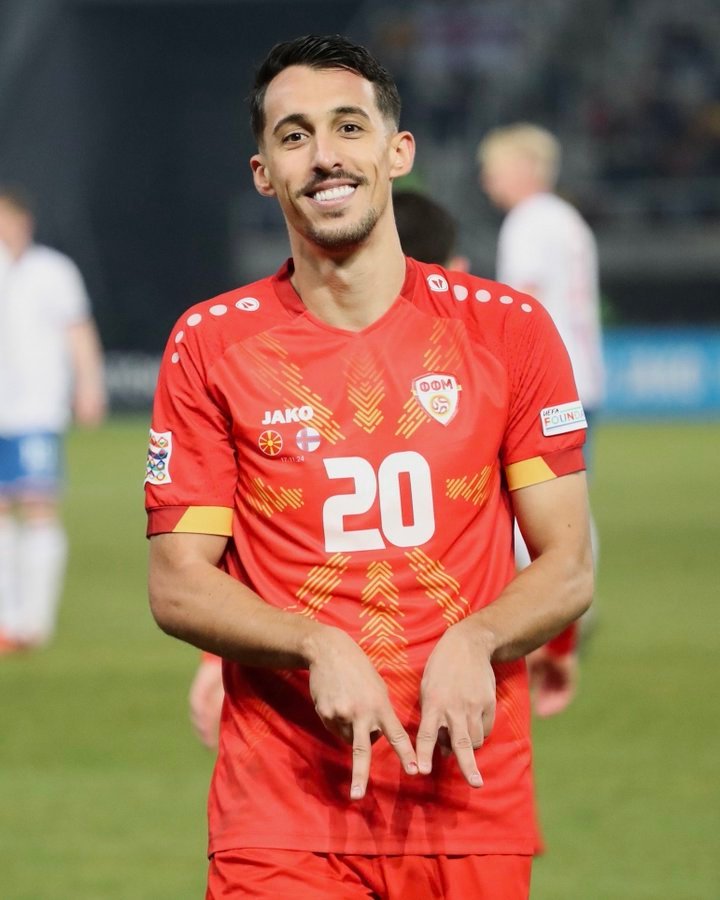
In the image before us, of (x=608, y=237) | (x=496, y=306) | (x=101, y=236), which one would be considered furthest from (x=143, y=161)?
(x=496, y=306)

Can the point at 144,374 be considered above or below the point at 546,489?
above

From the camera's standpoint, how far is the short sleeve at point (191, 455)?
2859 mm

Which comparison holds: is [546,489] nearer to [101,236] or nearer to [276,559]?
[276,559]

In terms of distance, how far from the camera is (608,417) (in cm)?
2548

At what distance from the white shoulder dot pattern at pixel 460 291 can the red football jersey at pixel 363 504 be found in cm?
7

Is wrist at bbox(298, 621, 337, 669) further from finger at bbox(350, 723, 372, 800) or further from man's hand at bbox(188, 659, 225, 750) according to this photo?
man's hand at bbox(188, 659, 225, 750)

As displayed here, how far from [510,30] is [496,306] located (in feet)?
99.2

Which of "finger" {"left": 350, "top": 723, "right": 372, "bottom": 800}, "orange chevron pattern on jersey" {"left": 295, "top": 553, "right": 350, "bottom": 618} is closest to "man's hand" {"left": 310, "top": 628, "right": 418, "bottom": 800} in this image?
"finger" {"left": 350, "top": 723, "right": 372, "bottom": 800}

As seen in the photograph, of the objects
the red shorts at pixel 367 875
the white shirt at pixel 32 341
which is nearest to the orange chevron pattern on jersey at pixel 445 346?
the red shorts at pixel 367 875

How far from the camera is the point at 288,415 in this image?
2.85 metres

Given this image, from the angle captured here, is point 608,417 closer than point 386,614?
No

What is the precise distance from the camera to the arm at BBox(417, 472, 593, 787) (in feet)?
8.49

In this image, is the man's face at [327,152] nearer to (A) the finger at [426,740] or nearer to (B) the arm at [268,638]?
(B) the arm at [268,638]

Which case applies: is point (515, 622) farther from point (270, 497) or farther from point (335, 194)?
point (335, 194)
